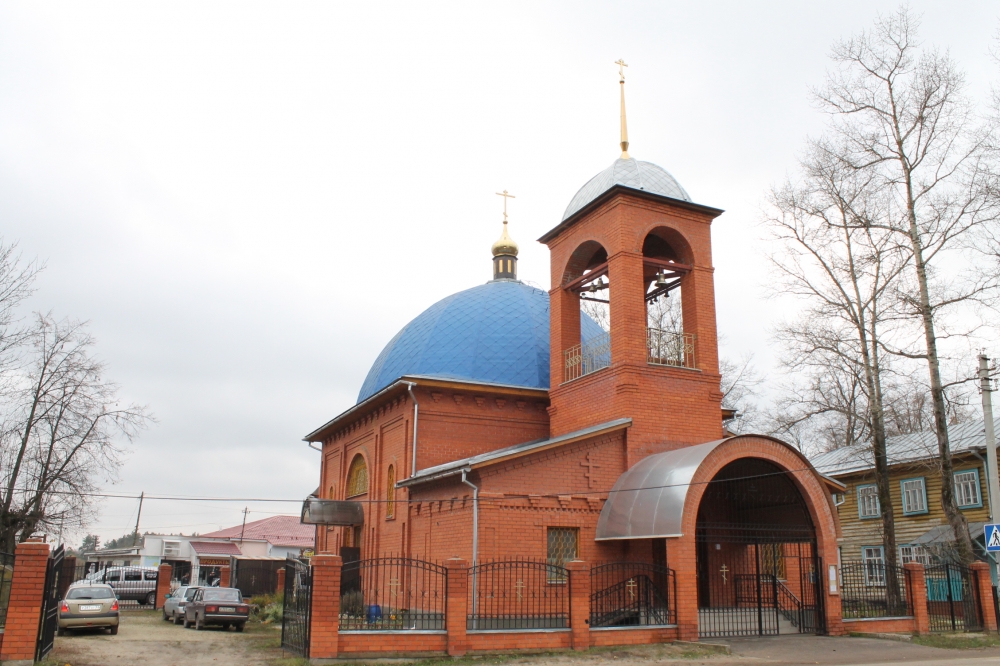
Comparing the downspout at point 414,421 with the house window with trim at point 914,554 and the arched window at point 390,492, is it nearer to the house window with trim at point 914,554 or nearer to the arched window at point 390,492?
the arched window at point 390,492

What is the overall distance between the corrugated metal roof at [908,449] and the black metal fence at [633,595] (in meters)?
9.50

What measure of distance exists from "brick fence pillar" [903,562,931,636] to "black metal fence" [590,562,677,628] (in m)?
5.22

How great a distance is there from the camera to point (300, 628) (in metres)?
12.5

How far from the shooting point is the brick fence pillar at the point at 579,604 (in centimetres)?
1290

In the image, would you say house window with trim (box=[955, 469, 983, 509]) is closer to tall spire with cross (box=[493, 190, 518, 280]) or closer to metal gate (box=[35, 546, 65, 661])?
tall spire with cross (box=[493, 190, 518, 280])

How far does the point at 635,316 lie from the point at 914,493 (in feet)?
48.9

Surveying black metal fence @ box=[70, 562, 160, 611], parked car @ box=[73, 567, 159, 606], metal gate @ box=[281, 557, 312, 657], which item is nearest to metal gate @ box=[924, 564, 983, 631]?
metal gate @ box=[281, 557, 312, 657]

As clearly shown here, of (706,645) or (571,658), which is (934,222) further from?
(571,658)

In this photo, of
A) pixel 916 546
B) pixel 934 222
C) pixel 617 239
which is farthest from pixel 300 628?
pixel 916 546

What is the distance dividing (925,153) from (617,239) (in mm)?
7165

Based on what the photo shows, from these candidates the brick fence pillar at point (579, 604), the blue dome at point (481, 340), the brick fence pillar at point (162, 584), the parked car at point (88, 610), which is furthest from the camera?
the brick fence pillar at point (162, 584)

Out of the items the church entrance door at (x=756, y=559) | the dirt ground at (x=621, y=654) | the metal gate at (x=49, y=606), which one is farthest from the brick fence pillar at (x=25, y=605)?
the church entrance door at (x=756, y=559)

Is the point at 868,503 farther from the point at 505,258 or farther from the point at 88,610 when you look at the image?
the point at 88,610

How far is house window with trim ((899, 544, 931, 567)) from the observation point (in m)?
25.4
